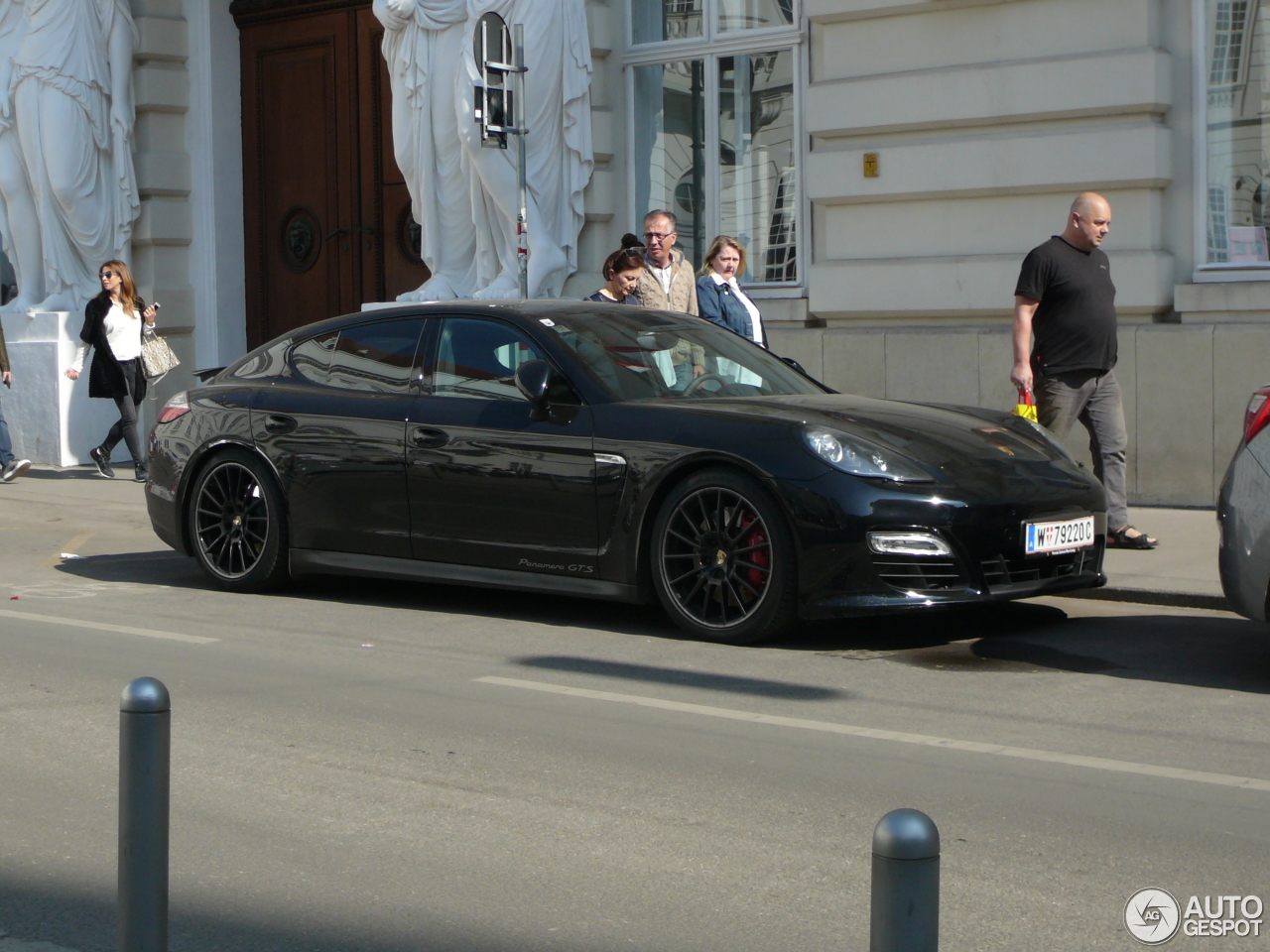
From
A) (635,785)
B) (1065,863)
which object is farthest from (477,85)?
(1065,863)

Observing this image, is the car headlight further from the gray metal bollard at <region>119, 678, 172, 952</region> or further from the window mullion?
the window mullion

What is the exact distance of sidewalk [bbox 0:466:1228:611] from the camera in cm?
845

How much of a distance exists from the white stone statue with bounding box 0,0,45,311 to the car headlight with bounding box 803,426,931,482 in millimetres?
11232

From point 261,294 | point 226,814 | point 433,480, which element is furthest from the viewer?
point 261,294

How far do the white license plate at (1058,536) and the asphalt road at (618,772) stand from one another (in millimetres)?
408

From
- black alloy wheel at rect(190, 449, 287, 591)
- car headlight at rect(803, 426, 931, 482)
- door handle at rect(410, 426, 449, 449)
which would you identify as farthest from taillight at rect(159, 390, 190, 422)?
car headlight at rect(803, 426, 931, 482)

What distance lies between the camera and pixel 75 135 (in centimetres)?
1633

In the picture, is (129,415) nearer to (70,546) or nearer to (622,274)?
(70,546)

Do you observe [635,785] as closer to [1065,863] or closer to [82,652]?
[1065,863]

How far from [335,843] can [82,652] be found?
302 cm

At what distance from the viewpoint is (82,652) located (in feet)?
23.5

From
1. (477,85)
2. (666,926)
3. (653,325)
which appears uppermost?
(477,85)

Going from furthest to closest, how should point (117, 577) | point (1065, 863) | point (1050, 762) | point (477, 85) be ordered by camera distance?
point (477, 85) < point (117, 577) < point (1050, 762) < point (1065, 863)

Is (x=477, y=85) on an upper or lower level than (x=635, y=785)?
upper
